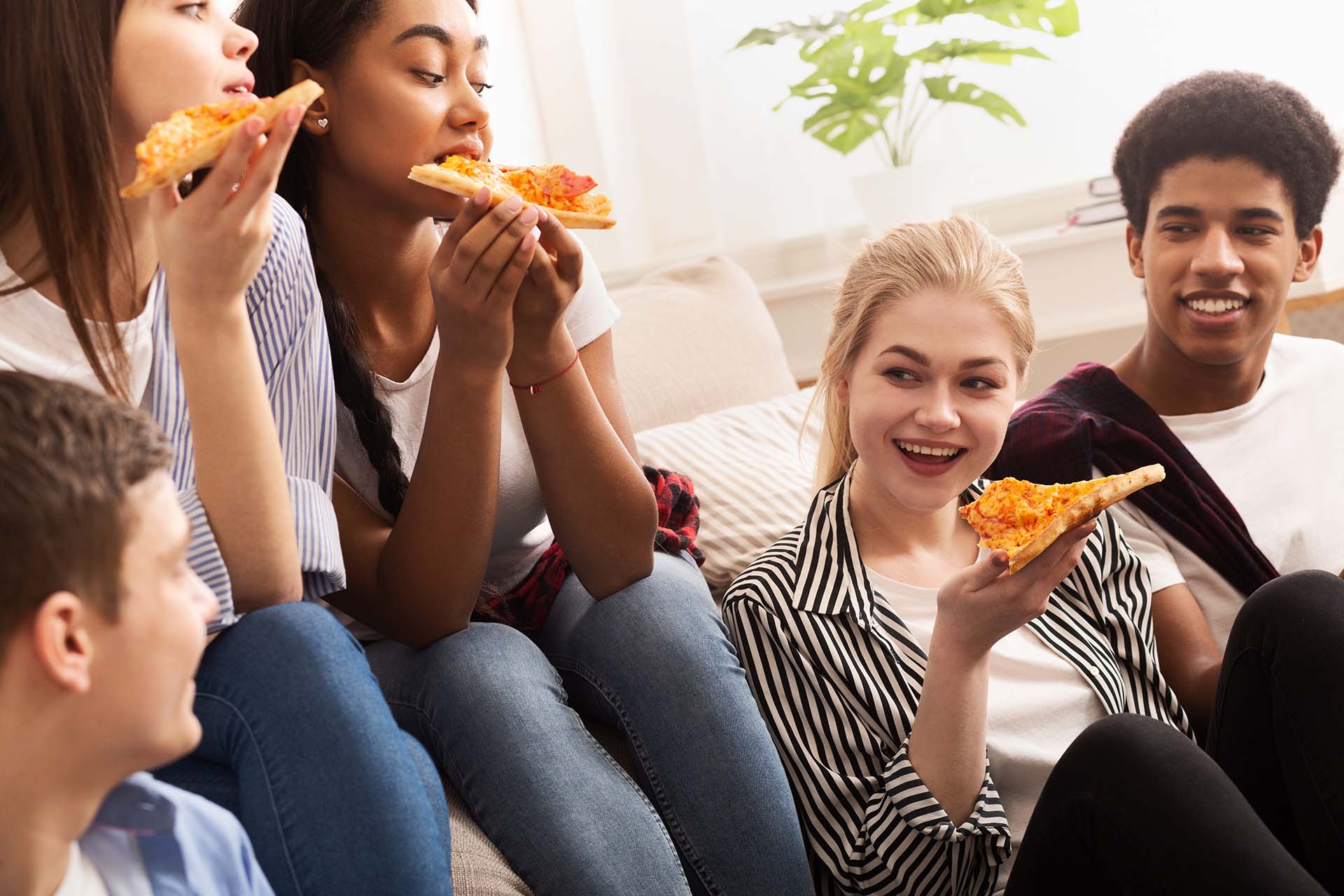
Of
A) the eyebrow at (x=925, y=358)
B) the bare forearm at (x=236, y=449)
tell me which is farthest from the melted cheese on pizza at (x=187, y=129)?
the eyebrow at (x=925, y=358)

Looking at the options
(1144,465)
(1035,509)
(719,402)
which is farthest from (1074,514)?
(719,402)

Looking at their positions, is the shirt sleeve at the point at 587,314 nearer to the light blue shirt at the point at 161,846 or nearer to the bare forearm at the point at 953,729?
the bare forearm at the point at 953,729

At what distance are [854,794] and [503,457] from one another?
2.02ft

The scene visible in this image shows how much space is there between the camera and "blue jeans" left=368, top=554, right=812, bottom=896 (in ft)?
4.35

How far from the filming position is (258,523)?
1174mm

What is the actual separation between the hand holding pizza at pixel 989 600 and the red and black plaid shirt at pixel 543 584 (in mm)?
405

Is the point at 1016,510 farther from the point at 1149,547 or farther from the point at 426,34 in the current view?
the point at 426,34

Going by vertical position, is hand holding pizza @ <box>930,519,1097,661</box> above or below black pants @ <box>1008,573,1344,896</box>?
above

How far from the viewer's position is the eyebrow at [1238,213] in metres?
1.90

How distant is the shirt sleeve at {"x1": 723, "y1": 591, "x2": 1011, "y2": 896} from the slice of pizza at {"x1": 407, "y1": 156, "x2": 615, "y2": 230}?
1.74 ft

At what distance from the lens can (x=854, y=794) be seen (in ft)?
4.83

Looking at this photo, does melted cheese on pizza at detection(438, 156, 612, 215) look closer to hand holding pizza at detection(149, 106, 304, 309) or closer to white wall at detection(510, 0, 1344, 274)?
hand holding pizza at detection(149, 106, 304, 309)

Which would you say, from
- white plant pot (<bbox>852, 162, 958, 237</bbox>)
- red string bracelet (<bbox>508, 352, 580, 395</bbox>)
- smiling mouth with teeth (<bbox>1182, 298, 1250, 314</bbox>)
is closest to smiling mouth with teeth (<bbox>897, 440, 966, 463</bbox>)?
red string bracelet (<bbox>508, 352, 580, 395</bbox>)

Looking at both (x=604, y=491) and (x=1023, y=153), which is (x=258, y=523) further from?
Answer: (x=1023, y=153)
